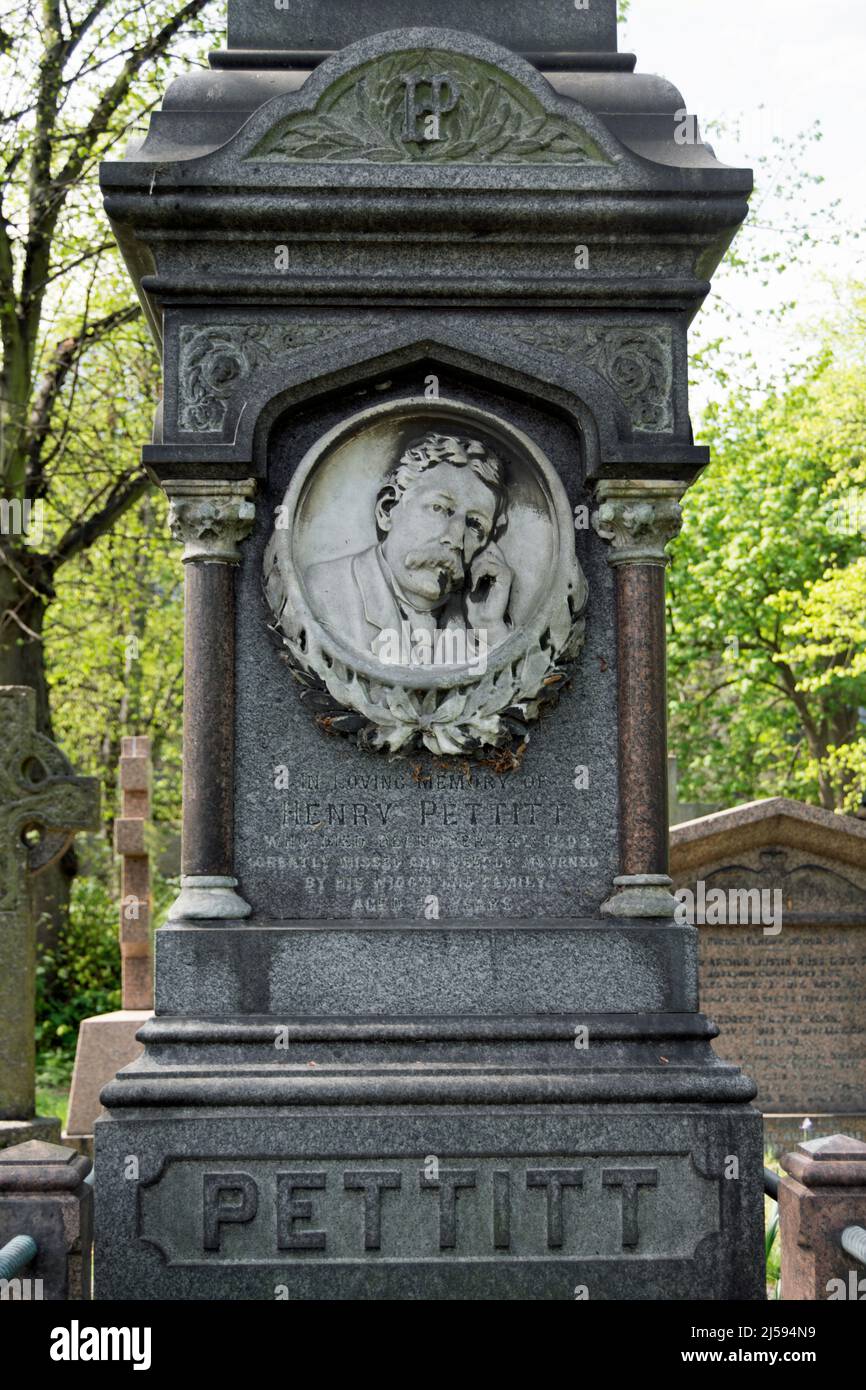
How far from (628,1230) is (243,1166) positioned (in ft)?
4.30

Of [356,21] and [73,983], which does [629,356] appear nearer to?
[356,21]

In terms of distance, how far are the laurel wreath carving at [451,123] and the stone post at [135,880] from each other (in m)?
9.04

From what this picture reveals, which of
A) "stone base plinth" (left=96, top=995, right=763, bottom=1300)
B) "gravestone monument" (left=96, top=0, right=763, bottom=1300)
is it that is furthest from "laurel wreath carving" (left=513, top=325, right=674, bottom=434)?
"stone base plinth" (left=96, top=995, right=763, bottom=1300)

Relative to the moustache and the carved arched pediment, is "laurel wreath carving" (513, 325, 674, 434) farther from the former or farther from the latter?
the moustache

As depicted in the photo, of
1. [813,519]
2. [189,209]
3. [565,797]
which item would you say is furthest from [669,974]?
[813,519]

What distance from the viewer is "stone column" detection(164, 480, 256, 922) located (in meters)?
5.37

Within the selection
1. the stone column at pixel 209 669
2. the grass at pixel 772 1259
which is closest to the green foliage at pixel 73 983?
the grass at pixel 772 1259

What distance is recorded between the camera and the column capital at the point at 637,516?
18.0 ft

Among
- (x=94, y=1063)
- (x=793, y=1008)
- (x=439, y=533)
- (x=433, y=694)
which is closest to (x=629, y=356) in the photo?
(x=439, y=533)

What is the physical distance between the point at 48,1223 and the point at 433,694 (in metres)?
2.19

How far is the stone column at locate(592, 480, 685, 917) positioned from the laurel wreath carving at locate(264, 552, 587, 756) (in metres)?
0.20

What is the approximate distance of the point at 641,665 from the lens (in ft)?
18.0

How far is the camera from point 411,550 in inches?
216

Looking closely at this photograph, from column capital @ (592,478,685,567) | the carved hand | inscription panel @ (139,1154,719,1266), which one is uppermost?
column capital @ (592,478,685,567)
